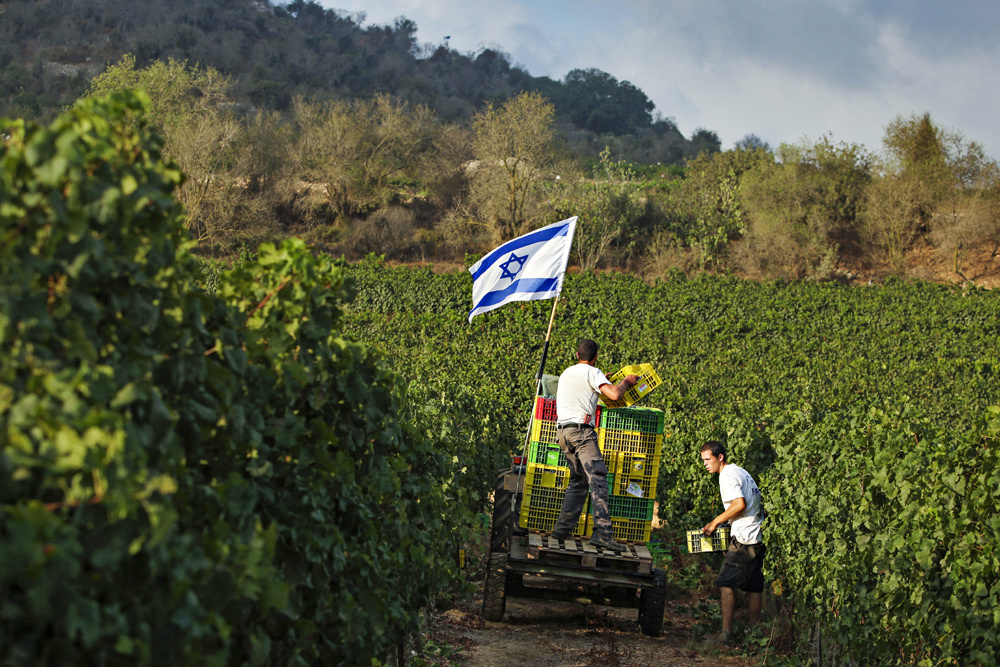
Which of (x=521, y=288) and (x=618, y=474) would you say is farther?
(x=521, y=288)

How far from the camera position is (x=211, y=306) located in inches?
128

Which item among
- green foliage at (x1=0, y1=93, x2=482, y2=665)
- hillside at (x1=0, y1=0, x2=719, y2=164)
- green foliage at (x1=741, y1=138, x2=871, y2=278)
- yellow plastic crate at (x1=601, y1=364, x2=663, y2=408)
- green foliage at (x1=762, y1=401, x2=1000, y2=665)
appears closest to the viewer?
green foliage at (x1=0, y1=93, x2=482, y2=665)

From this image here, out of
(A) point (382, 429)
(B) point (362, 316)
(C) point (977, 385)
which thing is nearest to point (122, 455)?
(A) point (382, 429)

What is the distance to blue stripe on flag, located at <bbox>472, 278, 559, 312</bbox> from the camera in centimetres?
976

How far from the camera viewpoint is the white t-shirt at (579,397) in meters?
7.94

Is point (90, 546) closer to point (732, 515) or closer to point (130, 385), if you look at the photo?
point (130, 385)

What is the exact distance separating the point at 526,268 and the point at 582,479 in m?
2.70

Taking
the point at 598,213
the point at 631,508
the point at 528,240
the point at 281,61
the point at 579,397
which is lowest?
the point at 631,508

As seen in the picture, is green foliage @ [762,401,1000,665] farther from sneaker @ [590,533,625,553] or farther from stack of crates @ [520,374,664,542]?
sneaker @ [590,533,625,553]

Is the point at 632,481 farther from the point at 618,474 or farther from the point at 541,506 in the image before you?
the point at 541,506

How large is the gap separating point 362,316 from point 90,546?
29.1 metres

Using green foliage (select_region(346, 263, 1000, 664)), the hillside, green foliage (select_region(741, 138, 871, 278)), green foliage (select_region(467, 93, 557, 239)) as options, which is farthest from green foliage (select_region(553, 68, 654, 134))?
green foliage (select_region(346, 263, 1000, 664))

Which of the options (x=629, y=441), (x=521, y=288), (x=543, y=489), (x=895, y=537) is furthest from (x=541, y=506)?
(x=895, y=537)

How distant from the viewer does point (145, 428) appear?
2.59 metres
